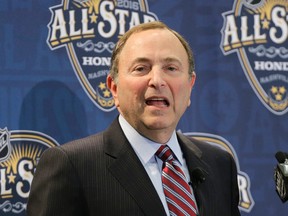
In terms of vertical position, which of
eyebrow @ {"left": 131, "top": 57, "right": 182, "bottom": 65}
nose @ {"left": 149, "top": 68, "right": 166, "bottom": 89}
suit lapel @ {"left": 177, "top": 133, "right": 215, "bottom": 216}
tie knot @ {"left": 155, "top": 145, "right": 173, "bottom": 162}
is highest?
eyebrow @ {"left": 131, "top": 57, "right": 182, "bottom": 65}

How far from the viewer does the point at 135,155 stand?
1.34 metres

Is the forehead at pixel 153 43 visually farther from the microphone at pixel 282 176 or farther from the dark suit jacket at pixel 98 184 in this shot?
the microphone at pixel 282 176

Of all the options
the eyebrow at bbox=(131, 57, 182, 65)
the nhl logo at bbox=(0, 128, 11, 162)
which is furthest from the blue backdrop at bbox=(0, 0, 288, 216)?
the eyebrow at bbox=(131, 57, 182, 65)

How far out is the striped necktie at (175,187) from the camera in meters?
1.31

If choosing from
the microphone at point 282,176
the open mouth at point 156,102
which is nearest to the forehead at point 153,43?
the open mouth at point 156,102

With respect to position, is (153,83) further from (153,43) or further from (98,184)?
(98,184)

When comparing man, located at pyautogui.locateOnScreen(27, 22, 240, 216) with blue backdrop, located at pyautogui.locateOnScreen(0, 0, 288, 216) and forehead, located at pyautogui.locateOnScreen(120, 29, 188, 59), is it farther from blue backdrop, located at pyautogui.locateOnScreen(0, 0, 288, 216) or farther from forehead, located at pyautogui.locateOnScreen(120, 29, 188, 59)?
blue backdrop, located at pyautogui.locateOnScreen(0, 0, 288, 216)

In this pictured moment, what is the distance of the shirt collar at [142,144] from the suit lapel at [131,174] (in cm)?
1

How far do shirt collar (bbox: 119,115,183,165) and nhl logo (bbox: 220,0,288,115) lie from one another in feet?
3.38

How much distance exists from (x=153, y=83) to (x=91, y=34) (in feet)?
2.98

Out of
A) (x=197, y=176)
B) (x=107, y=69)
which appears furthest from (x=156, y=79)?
(x=107, y=69)

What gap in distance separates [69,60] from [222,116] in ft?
2.40

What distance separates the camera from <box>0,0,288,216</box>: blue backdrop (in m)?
2.02

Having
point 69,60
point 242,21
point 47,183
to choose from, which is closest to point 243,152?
point 242,21
